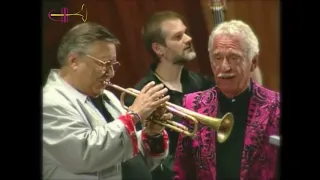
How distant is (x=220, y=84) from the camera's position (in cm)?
203

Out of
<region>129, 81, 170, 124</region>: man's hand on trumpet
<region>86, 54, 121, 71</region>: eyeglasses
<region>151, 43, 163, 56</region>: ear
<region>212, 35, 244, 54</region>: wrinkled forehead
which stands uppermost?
<region>212, 35, 244, 54</region>: wrinkled forehead

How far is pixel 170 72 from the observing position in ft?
6.63

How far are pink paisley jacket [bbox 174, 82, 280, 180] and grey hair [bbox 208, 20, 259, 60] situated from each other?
132 millimetres

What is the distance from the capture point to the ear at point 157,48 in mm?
2004

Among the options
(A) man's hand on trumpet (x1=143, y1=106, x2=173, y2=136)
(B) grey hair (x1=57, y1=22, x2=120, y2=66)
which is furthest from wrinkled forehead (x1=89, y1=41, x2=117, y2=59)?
(A) man's hand on trumpet (x1=143, y1=106, x2=173, y2=136)

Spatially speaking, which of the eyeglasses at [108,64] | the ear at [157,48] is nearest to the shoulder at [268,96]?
the ear at [157,48]

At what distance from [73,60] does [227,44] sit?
1.66ft

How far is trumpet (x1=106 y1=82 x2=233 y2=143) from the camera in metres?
1.95

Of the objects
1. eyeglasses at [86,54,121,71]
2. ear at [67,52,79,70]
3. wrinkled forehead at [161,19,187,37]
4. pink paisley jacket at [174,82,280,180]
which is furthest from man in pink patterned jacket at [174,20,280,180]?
ear at [67,52,79,70]

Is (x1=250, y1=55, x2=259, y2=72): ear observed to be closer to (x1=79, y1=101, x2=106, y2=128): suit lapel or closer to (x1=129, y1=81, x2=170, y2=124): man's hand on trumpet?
(x1=129, y1=81, x2=170, y2=124): man's hand on trumpet

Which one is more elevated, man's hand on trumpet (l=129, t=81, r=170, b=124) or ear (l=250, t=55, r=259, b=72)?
ear (l=250, t=55, r=259, b=72)

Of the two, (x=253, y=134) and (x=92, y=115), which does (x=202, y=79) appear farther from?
(x=92, y=115)

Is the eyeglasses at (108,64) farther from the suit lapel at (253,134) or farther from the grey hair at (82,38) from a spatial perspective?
the suit lapel at (253,134)
